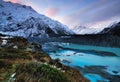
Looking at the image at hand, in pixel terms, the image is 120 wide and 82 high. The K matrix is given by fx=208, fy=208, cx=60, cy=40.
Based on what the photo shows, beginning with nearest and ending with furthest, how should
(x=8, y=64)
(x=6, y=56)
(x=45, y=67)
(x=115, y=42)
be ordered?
(x=45, y=67) < (x=8, y=64) < (x=6, y=56) < (x=115, y=42)

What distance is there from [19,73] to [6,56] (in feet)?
23.0

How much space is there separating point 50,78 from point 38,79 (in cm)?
49

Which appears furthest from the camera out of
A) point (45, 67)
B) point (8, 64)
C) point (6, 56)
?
point (6, 56)

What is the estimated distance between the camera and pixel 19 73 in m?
8.90

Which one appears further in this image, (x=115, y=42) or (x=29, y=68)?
(x=115, y=42)

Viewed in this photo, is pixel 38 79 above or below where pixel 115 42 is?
above

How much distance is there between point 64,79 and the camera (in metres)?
8.81

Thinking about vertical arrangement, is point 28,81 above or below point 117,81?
above

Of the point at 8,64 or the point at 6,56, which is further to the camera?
the point at 6,56

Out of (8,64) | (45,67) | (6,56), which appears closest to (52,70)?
(45,67)

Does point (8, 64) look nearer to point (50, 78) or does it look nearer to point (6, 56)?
point (6, 56)

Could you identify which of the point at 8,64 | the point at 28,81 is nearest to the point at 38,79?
the point at 28,81

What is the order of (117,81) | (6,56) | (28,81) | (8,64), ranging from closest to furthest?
1. (28,81)
2. (8,64)
3. (6,56)
4. (117,81)

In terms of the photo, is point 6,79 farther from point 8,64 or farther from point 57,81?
point 8,64
